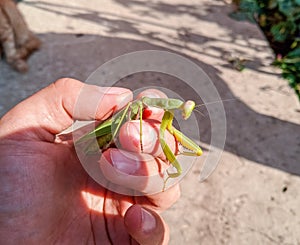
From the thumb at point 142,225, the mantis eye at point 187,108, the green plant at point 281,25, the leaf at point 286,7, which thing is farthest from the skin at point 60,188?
the leaf at point 286,7

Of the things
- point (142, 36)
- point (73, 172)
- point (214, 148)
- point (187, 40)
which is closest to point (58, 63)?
point (142, 36)

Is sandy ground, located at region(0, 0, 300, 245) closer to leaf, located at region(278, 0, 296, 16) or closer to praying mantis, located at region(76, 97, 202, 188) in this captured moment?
leaf, located at region(278, 0, 296, 16)

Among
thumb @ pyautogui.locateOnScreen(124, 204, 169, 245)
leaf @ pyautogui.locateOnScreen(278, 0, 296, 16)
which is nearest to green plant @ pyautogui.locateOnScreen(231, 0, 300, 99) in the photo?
leaf @ pyautogui.locateOnScreen(278, 0, 296, 16)

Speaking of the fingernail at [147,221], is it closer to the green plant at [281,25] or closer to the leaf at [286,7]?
the green plant at [281,25]

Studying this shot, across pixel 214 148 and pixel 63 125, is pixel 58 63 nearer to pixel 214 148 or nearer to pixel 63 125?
pixel 214 148

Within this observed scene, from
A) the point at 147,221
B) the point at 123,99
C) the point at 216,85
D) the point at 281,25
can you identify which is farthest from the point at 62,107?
the point at 281,25

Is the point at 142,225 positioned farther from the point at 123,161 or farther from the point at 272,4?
the point at 272,4
